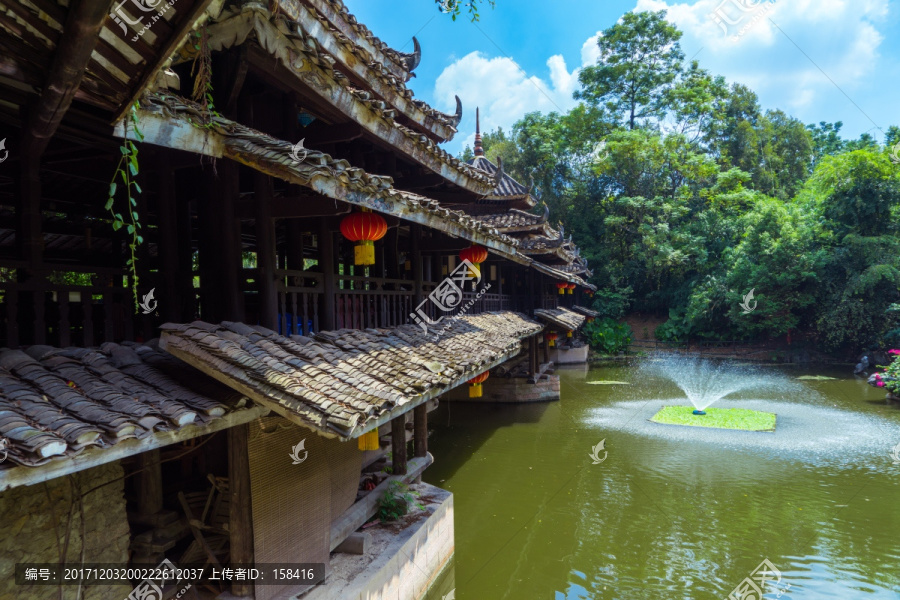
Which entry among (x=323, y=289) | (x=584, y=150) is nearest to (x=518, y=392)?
(x=323, y=289)

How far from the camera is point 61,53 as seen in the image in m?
1.91

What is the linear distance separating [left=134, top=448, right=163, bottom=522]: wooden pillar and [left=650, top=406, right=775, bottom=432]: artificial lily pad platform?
1202cm

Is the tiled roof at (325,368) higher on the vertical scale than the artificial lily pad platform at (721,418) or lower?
higher

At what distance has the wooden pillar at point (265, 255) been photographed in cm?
430

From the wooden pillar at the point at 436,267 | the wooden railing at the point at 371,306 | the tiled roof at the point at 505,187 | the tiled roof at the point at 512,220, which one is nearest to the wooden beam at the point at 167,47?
the wooden railing at the point at 371,306

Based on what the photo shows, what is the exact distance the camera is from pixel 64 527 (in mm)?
3199

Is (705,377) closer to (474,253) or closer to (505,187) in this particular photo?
(505,187)

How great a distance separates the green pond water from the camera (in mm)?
6359

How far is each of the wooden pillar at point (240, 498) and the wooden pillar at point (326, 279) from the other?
151 centimetres

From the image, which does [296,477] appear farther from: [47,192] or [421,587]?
[47,192]

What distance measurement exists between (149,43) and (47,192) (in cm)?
440

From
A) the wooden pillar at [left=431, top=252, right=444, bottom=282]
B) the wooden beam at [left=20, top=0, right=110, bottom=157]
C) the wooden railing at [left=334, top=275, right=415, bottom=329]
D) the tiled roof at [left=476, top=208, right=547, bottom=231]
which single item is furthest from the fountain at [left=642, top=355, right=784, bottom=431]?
the wooden beam at [left=20, top=0, right=110, bottom=157]

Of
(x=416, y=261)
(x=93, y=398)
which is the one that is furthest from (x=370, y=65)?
(x=93, y=398)

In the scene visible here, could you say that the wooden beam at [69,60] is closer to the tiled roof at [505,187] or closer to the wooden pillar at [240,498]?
the wooden pillar at [240,498]
